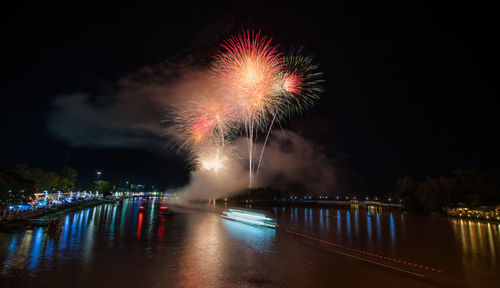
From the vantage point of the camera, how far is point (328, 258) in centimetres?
1222

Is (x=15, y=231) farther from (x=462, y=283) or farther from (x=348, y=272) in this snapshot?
(x=462, y=283)

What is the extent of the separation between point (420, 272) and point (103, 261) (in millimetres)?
12624

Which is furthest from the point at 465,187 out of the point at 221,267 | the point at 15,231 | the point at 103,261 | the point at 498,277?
the point at 15,231

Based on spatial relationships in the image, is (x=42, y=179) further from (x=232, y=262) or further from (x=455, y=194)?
(x=455, y=194)

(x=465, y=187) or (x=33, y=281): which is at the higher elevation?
(x=465, y=187)

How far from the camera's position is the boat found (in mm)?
22694

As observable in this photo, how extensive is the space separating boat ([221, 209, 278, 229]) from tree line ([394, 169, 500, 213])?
41267 mm

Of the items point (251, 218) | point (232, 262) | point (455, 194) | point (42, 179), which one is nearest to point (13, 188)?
point (251, 218)

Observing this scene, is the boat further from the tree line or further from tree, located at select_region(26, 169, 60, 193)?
tree, located at select_region(26, 169, 60, 193)

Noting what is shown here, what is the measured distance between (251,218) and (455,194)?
151 feet

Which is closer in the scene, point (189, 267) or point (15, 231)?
point (189, 267)

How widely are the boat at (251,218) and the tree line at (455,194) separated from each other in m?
41.3

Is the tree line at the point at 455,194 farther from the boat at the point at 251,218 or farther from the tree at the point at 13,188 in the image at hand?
the tree at the point at 13,188

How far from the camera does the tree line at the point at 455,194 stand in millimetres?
48594
